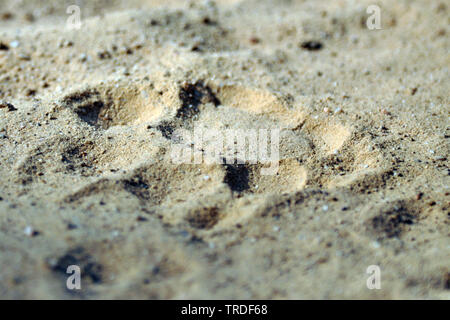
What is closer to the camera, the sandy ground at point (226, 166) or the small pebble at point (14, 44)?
the sandy ground at point (226, 166)

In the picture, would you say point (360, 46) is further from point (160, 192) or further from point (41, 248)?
point (41, 248)

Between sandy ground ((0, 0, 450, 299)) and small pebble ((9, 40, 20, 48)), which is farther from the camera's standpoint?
small pebble ((9, 40, 20, 48))

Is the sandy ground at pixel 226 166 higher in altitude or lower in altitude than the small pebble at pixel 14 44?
lower

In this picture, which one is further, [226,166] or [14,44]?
[14,44]

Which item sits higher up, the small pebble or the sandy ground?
the small pebble

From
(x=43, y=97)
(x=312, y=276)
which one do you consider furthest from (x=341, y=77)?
(x=43, y=97)

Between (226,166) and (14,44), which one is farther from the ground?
(14,44)

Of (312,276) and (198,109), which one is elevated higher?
(198,109)

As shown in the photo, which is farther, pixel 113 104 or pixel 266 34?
pixel 266 34
